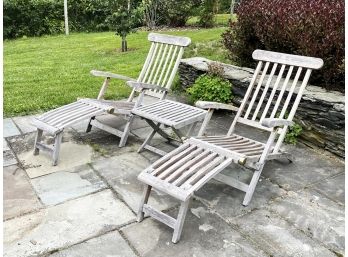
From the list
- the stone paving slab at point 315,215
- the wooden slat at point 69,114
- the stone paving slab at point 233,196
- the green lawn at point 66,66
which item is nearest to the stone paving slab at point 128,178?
the stone paving slab at point 233,196

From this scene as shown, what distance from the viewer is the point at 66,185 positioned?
358 cm

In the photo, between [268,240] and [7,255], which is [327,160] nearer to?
[268,240]

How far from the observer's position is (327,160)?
13.8 feet

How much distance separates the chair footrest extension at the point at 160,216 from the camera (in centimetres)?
286

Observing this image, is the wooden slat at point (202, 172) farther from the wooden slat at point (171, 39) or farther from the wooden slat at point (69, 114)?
the wooden slat at point (171, 39)

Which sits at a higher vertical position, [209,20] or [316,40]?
[316,40]

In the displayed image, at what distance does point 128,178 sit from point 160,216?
0.89m

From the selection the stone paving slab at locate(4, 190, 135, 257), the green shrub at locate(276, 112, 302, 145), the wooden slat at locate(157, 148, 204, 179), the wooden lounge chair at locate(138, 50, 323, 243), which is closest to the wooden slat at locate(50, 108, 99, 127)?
the stone paving slab at locate(4, 190, 135, 257)

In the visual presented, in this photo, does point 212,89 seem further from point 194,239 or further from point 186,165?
point 194,239

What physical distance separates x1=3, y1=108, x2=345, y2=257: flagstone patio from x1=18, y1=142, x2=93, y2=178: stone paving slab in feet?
0.03

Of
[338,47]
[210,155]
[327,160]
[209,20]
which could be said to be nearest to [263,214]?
[210,155]

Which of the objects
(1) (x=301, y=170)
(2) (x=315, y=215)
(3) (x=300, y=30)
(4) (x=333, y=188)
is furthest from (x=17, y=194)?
(3) (x=300, y=30)

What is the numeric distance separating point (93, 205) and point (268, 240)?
1.46 meters

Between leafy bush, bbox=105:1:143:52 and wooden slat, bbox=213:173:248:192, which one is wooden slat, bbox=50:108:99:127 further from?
leafy bush, bbox=105:1:143:52
